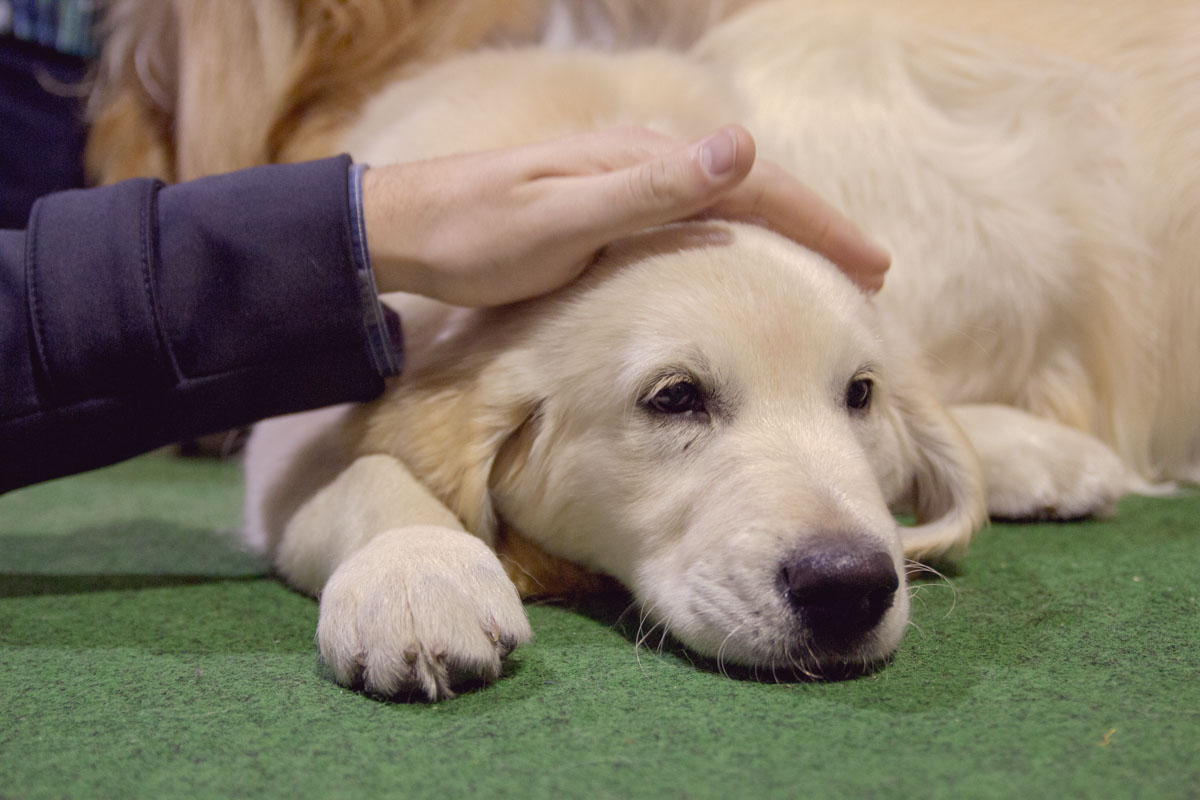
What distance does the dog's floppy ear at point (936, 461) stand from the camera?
1.89 m

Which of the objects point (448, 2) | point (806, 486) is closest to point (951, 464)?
point (806, 486)

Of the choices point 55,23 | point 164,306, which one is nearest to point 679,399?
point 164,306

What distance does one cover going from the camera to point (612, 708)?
4.13ft

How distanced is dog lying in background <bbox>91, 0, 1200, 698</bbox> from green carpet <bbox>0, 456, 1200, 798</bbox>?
10 cm

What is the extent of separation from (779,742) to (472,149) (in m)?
1.32

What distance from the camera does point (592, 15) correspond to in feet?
9.44

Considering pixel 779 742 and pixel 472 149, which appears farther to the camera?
pixel 472 149

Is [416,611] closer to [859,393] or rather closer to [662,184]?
[662,184]

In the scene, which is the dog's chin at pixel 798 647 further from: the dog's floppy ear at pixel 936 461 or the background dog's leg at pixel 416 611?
the dog's floppy ear at pixel 936 461

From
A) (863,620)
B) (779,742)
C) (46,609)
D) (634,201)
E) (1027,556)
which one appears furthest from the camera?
(1027,556)

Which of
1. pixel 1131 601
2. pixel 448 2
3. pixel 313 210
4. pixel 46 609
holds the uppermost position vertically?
pixel 448 2

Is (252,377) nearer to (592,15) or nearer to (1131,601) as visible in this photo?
(1131,601)

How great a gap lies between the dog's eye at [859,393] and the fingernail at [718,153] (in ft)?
1.48

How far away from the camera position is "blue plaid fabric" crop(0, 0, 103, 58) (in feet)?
9.83
